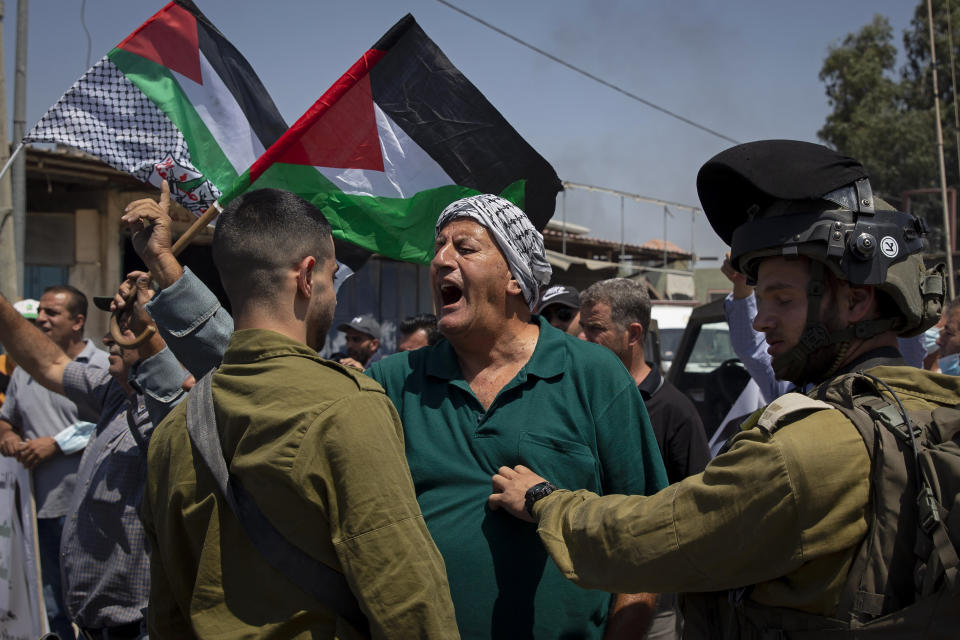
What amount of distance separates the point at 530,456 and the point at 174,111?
2639 millimetres

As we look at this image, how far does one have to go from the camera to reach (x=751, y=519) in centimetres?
159

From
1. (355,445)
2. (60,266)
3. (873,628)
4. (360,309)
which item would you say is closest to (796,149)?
(873,628)

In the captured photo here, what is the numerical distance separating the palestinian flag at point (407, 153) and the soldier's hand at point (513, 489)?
174 cm

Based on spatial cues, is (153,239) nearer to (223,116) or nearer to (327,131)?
(327,131)

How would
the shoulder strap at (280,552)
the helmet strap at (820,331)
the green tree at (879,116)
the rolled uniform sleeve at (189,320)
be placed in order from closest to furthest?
1. the shoulder strap at (280,552)
2. the helmet strap at (820,331)
3. the rolled uniform sleeve at (189,320)
4. the green tree at (879,116)

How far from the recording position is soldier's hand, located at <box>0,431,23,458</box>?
501 cm

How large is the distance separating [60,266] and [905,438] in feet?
33.9

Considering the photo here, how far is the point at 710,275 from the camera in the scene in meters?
27.0

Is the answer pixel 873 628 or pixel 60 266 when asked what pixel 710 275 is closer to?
pixel 60 266

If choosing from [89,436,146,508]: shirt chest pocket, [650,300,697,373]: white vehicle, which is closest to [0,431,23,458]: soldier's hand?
[89,436,146,508]: shirt chest pocket

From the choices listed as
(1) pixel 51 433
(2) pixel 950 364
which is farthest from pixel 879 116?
(1) pixel 51 433

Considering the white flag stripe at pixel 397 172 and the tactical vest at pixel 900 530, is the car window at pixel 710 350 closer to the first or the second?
the white flag stripe at pixel 397 172

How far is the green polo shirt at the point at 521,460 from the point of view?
86.4 inches

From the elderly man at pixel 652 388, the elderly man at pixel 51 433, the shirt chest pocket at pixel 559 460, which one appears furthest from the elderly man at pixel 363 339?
the shirt chest pocket at pixel 559 460
